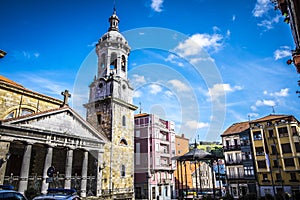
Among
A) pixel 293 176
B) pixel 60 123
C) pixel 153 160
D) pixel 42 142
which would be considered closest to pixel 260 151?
pixel 293 176

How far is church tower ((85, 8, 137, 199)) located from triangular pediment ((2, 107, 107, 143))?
2637 millimetres

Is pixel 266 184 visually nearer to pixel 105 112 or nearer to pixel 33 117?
pixel 105 112

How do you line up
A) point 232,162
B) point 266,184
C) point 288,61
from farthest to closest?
point 232,162 < point 266,184 < point 288,61

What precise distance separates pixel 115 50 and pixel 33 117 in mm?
14403

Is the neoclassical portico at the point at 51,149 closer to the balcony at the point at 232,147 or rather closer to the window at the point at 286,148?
the balcony at the point at 232,147

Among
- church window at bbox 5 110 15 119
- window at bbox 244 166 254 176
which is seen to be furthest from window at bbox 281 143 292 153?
church window at bbox 5 110 15 119

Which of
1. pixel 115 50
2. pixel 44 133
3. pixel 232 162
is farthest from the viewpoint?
pixel 232 162

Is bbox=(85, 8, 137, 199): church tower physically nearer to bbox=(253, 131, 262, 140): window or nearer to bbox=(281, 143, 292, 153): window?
bbox=(253, 131, 262, 140): window

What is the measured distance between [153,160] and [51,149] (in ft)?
76.9

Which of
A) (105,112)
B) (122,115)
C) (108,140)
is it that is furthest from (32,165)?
(122,115)

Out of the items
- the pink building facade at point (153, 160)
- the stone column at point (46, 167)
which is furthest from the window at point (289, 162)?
the stone column at point (46, 167)

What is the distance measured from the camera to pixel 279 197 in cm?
1923

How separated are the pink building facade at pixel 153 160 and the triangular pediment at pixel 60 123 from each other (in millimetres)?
17312

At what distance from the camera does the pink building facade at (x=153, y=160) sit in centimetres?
3706
